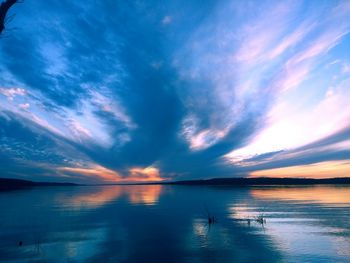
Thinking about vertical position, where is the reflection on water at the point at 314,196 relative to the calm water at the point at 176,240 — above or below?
above

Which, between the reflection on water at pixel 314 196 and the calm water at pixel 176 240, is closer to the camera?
the calm water at pixel 176 240

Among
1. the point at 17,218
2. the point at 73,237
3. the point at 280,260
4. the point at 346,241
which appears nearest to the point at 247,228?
the point at 346,241

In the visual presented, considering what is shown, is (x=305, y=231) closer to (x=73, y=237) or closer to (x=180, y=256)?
(x=180, y=256)

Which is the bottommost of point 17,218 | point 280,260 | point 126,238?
point 280,260

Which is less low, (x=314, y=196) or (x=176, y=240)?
(x=314, y=196)

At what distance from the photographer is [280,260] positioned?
22.3 m

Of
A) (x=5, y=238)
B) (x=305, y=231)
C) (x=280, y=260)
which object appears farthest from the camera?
(x=305, y=231)

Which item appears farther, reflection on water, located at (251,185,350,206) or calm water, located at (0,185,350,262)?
reflection on water, located at (251,185,350,206)

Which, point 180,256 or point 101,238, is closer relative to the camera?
point 180,256

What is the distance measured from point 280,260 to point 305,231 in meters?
13.4

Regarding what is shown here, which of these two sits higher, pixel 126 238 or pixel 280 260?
pixel 126 238

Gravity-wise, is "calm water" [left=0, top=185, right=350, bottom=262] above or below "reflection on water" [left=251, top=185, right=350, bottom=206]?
below

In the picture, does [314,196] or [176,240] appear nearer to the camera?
[176,240]

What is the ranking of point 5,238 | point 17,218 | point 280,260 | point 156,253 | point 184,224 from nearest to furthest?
point 280,260, point 156,253, point 5,238, point 184,224, point 17,218
